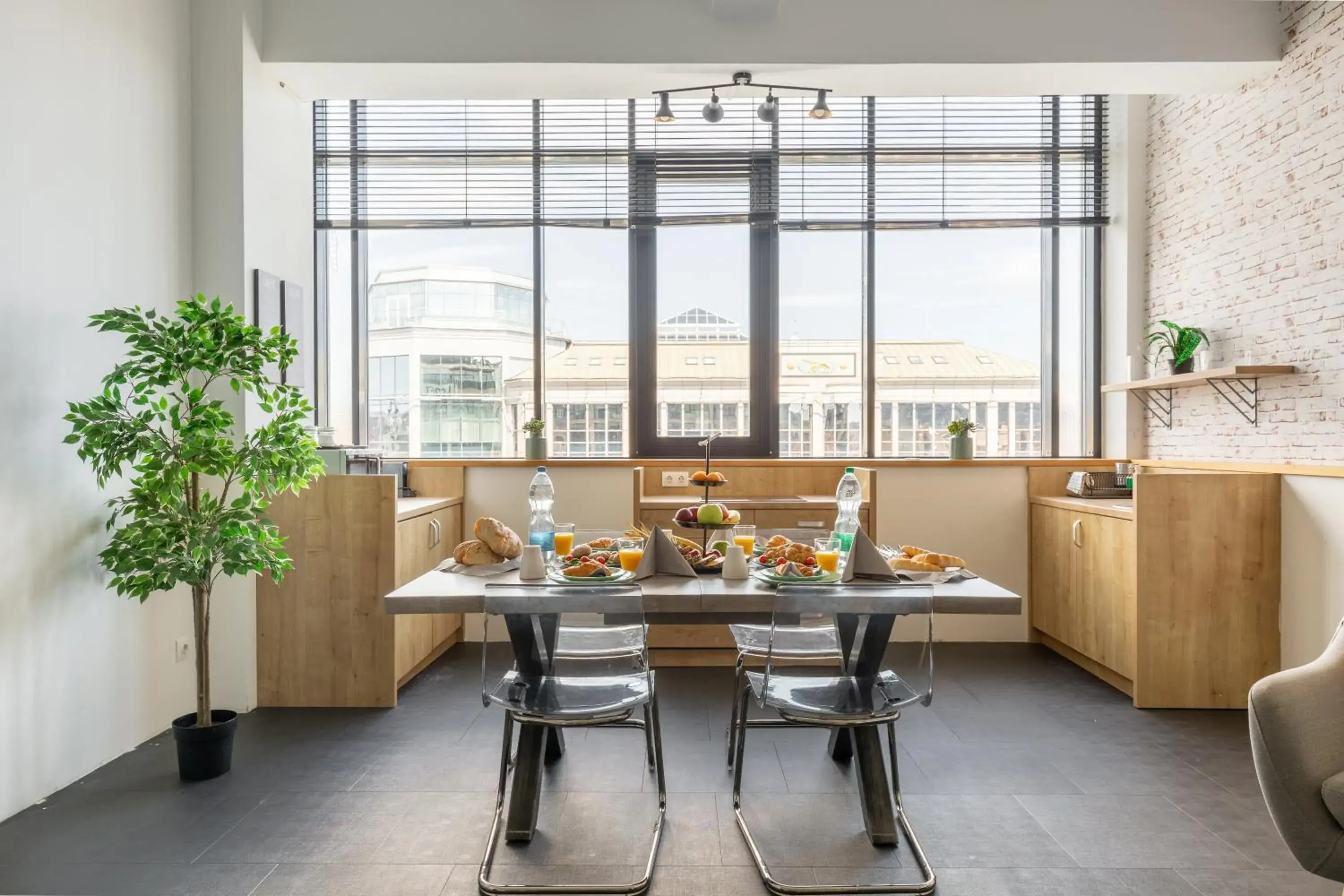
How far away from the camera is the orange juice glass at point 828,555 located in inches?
98.3

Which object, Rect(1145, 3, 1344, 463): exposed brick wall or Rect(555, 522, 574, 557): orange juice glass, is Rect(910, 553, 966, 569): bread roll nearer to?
Rect(555, 522, 574, 557): orange juice glass

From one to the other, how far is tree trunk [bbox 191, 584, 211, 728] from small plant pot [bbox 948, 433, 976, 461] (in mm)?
3917

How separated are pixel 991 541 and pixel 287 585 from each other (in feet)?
→ 12.5

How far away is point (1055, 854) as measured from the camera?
238 cm

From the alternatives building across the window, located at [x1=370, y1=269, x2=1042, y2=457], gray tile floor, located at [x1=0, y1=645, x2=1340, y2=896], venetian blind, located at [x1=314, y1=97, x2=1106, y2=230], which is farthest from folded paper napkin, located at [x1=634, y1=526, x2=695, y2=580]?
venetian blind, located at [x1=314, y1=97, x2=1106, y2=230]

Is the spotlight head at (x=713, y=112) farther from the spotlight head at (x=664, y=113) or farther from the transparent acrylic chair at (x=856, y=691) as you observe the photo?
the transparent acrylic chair at (x=856, y=691)

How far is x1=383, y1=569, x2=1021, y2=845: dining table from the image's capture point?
7.29 feet

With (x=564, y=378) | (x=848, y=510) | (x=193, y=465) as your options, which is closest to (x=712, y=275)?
(x=564, y=378)

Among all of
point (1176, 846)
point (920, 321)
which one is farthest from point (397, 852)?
point (920, 321)

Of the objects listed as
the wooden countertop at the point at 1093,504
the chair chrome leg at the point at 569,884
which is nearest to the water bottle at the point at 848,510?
the chair chrome leg at the point at 569,884

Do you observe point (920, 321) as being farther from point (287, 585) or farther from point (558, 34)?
point (287, 585)

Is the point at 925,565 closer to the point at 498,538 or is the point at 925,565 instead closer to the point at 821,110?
the point at 498,538

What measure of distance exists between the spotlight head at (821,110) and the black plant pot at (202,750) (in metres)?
3.45

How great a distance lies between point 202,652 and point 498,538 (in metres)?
1.24
